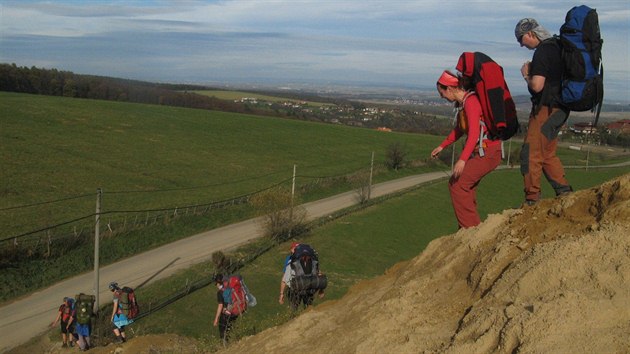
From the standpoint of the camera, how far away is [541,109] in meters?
5.97

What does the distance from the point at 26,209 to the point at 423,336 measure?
1331 inches

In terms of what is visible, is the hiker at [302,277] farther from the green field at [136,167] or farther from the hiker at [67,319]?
the green field at [136,167]

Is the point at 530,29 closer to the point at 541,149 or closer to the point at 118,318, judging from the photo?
the point at 541,149

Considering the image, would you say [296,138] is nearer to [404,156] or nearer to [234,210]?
[404,156]

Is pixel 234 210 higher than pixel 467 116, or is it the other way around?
pixel 467 116

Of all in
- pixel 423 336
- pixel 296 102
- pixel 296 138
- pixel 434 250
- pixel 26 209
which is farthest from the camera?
pixel 296 102

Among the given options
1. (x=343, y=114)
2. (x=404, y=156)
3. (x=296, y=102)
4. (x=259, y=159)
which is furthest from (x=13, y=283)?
(x=296, y=102)

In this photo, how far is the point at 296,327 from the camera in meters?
6.04

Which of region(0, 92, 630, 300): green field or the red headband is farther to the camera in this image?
region(0, 92, 630, 300): green field

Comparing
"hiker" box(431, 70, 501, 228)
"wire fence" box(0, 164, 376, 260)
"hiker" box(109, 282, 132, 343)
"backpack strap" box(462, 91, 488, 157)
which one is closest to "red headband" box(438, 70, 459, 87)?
"hiker" box(431, 70, 501, 228)

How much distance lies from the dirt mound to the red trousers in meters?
0.27

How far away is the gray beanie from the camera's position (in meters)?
5.82

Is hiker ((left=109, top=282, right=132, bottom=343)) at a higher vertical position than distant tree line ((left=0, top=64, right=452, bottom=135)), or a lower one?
lower

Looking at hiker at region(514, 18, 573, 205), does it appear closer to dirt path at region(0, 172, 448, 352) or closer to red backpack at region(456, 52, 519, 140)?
red backpack at region(456, 52, 519, 140)
